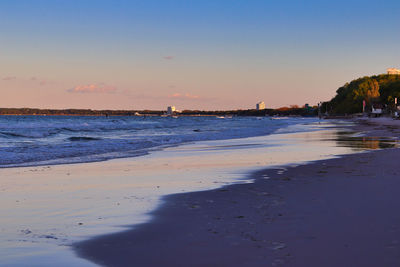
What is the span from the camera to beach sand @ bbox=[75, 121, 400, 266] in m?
4.80

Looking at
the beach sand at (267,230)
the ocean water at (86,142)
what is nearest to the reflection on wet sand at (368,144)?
the ocean water at (86,142)

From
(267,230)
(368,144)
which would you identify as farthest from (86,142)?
(267,230)

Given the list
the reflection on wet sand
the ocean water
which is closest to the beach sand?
the ocean water

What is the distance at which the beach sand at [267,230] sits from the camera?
4.80 metres

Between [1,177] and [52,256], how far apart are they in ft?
26.8

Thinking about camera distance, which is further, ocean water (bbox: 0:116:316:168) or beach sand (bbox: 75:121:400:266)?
ocean water (bbox: 0:116:316:168)

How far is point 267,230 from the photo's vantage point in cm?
590

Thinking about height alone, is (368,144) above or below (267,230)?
below

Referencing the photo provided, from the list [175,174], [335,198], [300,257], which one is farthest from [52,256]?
[175,174]

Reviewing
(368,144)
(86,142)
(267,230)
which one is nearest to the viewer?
(267,230)

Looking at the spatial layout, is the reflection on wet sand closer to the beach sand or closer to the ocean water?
the ocean water

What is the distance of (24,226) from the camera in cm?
645

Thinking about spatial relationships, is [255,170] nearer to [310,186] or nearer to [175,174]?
[175,174]

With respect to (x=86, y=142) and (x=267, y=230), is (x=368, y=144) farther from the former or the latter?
(x=267, y=230)
